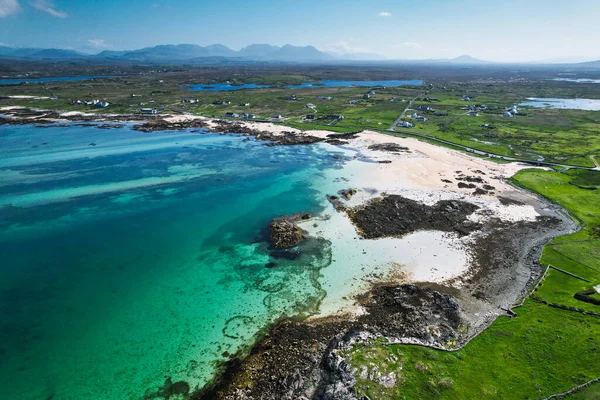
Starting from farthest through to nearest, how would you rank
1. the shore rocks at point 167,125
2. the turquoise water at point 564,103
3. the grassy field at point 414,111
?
the turquoise water at point 564,103 → the shore rocks at point 167,125 → the grassy field at point 414,111

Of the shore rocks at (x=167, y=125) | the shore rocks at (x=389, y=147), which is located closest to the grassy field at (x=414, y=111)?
the shore rocks at (x=167, y=125)

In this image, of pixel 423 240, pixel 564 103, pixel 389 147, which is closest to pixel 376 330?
pixel 423 240

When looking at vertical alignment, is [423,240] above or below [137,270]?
above

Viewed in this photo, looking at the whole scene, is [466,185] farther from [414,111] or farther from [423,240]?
[414,111]

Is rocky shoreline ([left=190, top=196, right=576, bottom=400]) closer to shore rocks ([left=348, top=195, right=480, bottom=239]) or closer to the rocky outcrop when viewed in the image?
the rocky outcrop

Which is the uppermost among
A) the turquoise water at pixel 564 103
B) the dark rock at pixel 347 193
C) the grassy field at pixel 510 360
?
the turquoise water at pixel 564 103

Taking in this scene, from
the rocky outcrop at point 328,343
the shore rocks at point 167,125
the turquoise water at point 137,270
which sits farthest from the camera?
the shore rocks at point 167,125

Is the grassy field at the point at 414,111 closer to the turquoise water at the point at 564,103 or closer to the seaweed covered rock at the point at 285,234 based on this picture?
the turquoise water at the point at 564,103
